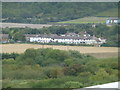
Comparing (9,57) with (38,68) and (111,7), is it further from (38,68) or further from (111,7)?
(111,7)

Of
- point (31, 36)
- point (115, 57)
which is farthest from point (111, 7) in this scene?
point (31, 36)

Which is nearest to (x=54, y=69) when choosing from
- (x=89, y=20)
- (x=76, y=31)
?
(x=76, y=31)

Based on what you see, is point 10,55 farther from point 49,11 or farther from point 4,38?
point 49,11

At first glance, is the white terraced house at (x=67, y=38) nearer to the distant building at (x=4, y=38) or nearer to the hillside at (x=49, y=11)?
the distant building at (x=4, y=38)

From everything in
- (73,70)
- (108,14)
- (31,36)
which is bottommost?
(73,70)

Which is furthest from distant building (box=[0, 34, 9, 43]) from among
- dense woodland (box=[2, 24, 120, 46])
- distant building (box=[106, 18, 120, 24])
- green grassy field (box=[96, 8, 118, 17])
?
green grassy field (box=[96, 8, 118, 17])
